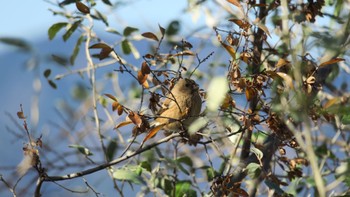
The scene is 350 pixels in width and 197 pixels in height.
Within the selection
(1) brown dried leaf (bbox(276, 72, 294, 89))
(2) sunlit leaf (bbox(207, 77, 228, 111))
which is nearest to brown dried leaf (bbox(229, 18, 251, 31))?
(1) brown dried leaf (bbox(276, 72, 294, 89))

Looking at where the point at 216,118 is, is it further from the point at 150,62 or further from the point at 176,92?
the point at 176,92

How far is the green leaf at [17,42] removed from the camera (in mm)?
1192

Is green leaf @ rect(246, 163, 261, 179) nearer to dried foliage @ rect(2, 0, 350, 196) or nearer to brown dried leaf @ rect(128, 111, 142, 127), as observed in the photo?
dried foliage @ rect(2, 0, 350, 196)

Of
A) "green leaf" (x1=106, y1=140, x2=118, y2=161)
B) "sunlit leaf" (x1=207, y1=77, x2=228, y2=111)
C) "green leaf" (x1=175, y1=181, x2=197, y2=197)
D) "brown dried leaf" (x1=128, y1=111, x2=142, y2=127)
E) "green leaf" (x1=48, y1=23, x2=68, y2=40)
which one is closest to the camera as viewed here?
"sunlit leaf" (x1=207, y1=77, x2=228, y2=111)

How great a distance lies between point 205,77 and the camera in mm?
3219

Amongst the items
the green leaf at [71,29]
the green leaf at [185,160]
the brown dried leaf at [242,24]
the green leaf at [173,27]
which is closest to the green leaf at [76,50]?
the green leaf at [71,29]

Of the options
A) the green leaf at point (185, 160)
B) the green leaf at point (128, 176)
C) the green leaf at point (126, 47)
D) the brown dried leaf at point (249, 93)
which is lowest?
the green leaf at point (185, 160)

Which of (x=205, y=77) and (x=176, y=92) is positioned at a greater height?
(x=176, y=92)

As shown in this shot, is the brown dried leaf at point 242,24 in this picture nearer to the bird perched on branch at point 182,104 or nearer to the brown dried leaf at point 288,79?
the brown dried leaf at point 288,79

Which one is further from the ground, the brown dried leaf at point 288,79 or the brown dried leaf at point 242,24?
the brown dried leaf at point 242,24

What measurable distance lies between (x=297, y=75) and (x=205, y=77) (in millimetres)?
2016

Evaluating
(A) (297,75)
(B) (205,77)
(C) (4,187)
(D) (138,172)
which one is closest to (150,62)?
(D) (138,172)

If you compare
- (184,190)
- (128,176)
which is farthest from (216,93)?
(184,190)

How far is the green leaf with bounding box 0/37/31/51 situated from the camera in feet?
3.91
